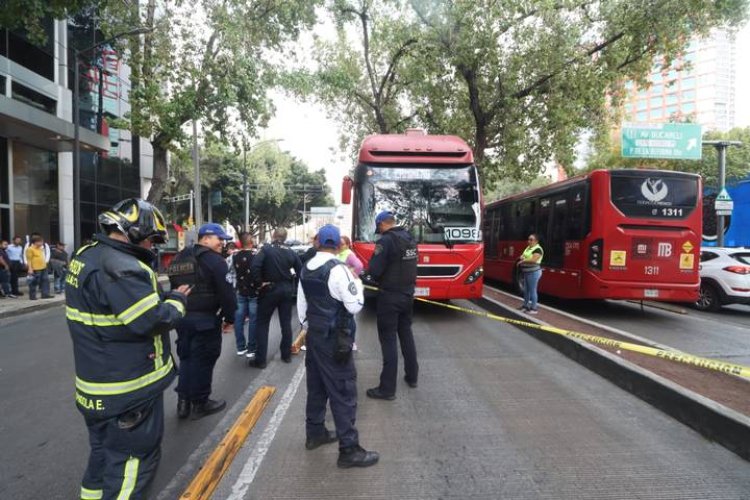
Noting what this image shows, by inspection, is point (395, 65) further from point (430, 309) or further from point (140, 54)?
point (430, 309)

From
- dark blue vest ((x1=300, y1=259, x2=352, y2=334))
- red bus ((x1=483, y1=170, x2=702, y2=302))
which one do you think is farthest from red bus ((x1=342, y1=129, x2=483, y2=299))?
dark blue vest ((x1=300, y1=259, x2=352, y2=334))

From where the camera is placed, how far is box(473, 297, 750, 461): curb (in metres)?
3.60

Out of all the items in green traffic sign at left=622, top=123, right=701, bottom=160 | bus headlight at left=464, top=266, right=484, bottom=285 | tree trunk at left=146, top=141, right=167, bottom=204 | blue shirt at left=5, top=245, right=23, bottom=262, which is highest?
green traffic sign at left=622, top=123, right=701, bottom=160

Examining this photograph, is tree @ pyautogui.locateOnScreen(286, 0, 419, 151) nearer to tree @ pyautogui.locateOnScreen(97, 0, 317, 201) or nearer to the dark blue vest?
tree @ pyautogui.locateOnScreen(97, 0, 317, 201)

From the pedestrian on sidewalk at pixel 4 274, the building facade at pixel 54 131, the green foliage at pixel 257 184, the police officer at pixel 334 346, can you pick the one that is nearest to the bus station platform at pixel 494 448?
the police officer at pixel 334 346

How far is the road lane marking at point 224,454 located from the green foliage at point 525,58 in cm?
1289

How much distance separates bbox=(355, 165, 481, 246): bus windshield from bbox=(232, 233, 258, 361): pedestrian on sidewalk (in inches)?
104

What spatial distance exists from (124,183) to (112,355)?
24.6 m

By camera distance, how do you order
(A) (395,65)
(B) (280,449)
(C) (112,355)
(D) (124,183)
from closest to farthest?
(C) (112,355) < (B) (280,449) < (A) (395,65) < (D) (124,183)

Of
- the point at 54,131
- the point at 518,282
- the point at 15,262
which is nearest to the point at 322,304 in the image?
the point at 518,282

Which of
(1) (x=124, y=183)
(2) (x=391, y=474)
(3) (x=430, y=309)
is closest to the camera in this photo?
(2) (x=391, y=474)

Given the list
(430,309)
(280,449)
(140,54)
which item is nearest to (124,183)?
(140,54)

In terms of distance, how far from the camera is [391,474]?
10.7ft

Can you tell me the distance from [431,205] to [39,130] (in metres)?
13.8
